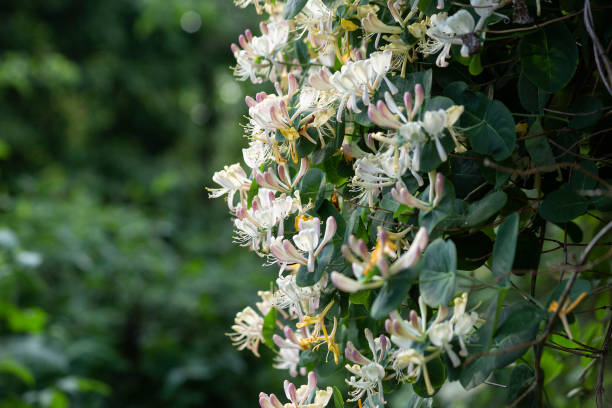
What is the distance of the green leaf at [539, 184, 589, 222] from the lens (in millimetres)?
532

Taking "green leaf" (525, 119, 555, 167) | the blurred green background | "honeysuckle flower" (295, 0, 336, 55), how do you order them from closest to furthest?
1. "green leaf" (525, 119, 555, 167)
2. "honeysuckle flower" (295, 0, 336, 55)
3. the blurred green background

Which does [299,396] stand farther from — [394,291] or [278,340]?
[394,291]

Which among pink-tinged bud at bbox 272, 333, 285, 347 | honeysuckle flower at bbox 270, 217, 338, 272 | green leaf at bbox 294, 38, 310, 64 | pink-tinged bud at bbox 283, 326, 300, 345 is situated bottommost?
pink-tinged bud at bbox 283, 326, 300, 345

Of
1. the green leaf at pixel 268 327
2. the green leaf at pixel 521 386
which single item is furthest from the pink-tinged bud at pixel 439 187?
the green leaf at pixel 268 327

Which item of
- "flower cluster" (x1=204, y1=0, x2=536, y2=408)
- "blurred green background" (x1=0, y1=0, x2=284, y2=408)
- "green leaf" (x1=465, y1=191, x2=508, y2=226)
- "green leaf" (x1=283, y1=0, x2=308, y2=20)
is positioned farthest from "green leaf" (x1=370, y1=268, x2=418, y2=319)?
"blurred green background" (x1=0, y1=0, x2=284, y2=408)

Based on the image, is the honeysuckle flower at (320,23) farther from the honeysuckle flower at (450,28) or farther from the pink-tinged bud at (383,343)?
the pink-tinged bud at (383,343)

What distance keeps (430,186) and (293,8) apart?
262mm

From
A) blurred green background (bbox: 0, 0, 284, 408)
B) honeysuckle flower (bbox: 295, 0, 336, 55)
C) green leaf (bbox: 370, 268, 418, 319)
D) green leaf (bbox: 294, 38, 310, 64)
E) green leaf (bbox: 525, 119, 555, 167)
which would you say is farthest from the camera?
blurred green background (bbox: 0, 0, 284, 408)

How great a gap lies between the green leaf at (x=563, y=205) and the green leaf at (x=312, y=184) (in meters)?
0.22

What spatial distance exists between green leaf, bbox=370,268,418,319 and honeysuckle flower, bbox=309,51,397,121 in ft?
0.57

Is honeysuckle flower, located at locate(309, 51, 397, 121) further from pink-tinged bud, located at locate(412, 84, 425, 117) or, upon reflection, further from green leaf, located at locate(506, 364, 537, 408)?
green leaf, located at locate(506, 364, 537, 408)

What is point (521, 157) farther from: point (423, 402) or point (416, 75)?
point (423, 402)

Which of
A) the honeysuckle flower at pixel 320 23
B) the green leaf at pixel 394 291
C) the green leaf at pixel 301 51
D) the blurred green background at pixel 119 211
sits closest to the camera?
the green leaf at pixel 394 291

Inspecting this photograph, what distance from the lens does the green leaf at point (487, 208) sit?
499 mm
